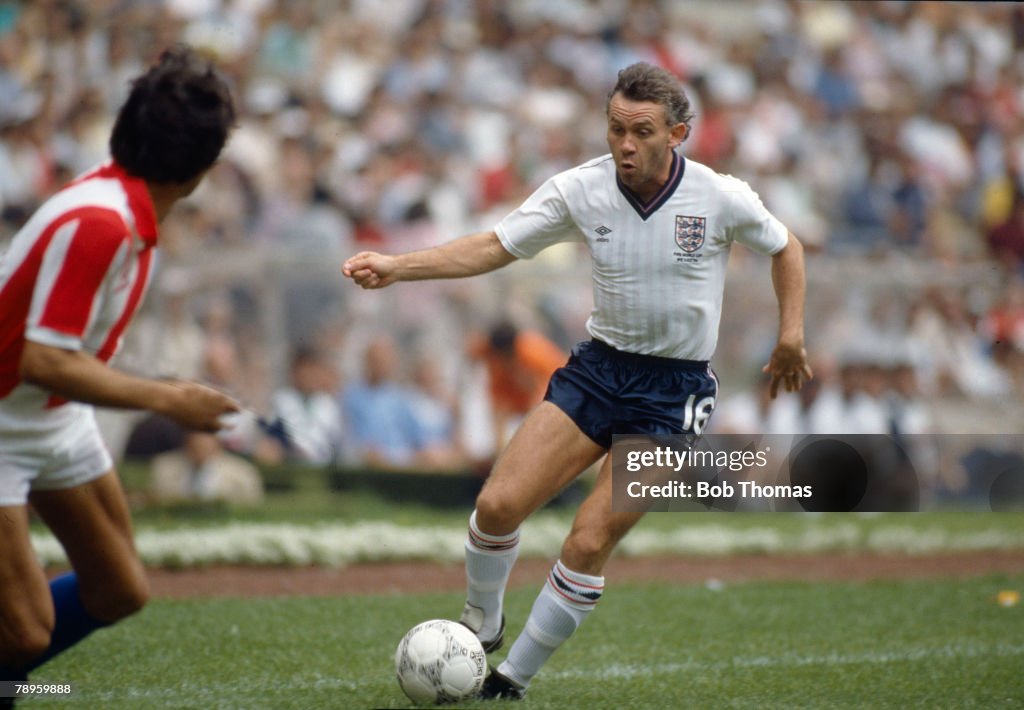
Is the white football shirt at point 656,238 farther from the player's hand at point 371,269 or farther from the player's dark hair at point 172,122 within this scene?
the player's dark hair at point 172,122

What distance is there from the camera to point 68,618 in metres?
5.27

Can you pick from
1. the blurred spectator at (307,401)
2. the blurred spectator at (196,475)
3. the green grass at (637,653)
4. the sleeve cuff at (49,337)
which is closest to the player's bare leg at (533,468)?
the green grass at (637,653)

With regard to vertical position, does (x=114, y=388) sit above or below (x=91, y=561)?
above

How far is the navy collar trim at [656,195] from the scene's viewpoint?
19.0ft

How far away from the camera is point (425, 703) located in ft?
18.5

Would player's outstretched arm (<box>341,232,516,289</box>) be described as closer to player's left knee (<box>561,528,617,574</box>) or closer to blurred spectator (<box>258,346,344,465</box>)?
player's left knee (<box>561,528,617,574</box>)

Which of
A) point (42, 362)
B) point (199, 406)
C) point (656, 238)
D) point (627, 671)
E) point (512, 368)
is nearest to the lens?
point (42, 362)

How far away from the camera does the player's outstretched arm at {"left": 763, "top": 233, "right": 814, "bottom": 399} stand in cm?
572

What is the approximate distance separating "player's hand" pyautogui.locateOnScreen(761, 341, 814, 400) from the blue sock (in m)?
2.92

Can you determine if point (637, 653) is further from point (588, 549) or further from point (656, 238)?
point (656, 238)

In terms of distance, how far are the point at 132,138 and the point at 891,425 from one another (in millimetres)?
10350

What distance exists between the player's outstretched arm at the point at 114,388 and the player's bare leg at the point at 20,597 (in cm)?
53

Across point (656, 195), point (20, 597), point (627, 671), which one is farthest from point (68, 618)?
point (656, 195)

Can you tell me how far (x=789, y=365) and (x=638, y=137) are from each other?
1.15 meters
